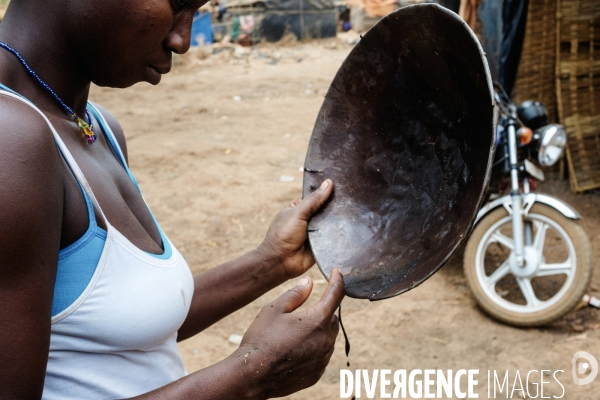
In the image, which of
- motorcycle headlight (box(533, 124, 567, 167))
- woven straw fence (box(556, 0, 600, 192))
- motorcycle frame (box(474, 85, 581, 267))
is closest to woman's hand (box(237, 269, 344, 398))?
motorcycle frame (box(474, 85, 581, 267))

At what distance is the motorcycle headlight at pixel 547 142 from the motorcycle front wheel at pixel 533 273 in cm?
33

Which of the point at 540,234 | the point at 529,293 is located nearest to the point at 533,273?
the point at 529,293

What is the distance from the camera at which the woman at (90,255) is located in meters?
0.82

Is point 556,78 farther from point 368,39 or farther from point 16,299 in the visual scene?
point 16,299

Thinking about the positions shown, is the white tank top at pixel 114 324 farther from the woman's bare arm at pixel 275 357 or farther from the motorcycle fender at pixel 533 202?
the motorcycle fender at pixel 533 202

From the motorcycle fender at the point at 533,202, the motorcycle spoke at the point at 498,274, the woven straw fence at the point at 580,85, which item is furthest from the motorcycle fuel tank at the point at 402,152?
the woven straw fence at the point at 580,85

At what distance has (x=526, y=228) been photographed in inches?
130

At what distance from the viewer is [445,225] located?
1159 mm

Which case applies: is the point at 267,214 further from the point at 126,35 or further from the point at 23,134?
the point at 23,134

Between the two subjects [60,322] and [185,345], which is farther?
[185,345]

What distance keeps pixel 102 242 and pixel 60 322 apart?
0.51 feet

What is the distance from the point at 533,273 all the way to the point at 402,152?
223cm

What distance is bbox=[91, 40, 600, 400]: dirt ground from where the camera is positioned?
120 inches

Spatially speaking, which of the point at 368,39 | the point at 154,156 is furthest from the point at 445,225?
the point at 154,156
